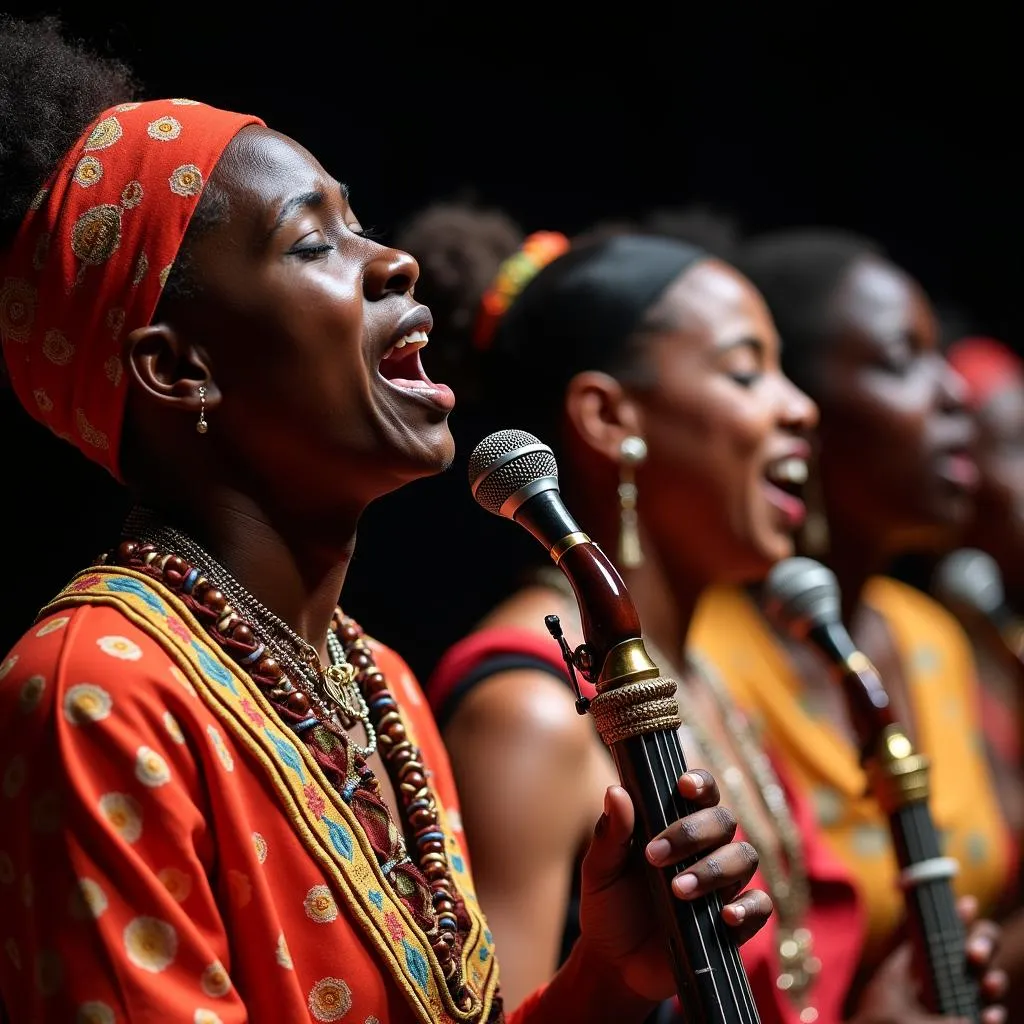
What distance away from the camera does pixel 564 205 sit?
3010mm

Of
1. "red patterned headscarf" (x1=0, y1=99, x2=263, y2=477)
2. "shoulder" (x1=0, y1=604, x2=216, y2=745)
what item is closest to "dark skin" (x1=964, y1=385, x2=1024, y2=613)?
"red patterned headscarf" (x1=0, y1=99, x2=263, y2=477)

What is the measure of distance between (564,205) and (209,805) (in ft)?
6.42

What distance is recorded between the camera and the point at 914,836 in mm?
2080

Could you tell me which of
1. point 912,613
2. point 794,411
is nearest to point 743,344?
point 794,411

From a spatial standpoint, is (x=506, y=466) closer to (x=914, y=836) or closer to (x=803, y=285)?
(x=914, y=836)

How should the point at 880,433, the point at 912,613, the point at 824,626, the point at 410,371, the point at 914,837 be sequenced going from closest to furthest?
the point at 410,371 < the point at 914,837 < the point at 824,626 < the point at 880,433 < the point at 912,613

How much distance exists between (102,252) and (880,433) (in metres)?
1.87

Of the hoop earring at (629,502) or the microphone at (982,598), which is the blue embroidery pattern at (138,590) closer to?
the hoop earring at (629,502)

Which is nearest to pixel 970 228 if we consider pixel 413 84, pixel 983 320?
pixel 983 320

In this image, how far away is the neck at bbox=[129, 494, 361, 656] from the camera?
1.45 m

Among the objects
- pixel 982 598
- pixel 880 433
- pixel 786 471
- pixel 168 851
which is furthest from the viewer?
pixel 982 598

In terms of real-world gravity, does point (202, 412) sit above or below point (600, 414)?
below

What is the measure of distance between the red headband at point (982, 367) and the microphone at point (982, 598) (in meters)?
0.38

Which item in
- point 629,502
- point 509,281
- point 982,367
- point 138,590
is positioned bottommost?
point 138,590
